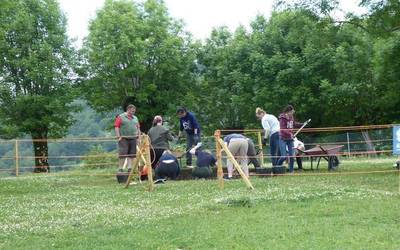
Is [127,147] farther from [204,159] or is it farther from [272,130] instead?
[272,130]

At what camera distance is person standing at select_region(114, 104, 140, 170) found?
15336 millimetres

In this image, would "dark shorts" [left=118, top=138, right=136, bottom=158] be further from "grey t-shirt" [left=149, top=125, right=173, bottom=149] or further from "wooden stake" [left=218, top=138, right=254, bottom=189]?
"wooden stake" [left=218, top=138, right=254, bottom=189]

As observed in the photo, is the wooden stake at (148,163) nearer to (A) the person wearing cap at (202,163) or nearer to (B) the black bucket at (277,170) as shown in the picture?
(A) the person wearing cap at (202,163)

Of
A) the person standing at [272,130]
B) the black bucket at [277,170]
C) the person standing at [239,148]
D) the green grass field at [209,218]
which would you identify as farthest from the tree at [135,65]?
the green grass field at [209,218]

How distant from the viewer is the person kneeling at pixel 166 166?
1488cm

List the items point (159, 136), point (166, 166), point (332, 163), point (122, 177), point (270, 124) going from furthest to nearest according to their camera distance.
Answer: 1. point (332, 163)
2. point (159, 136)
3. point (270, 124)
4. point (122, 177)
5. point (166, 166)

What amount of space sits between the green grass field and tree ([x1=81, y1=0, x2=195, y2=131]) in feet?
81.9

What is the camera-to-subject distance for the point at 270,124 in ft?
50.8

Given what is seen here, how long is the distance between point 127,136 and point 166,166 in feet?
4.60

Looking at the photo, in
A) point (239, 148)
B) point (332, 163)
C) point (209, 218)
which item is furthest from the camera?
point (332, 163)

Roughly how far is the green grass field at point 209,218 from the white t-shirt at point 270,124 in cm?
330

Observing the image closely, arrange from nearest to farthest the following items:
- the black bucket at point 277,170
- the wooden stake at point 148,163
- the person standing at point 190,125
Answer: the wooden stake at point 148,163 < the black bucket at point 277,170 < the person standing at point 190,125

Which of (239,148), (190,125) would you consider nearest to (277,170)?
(239,148)

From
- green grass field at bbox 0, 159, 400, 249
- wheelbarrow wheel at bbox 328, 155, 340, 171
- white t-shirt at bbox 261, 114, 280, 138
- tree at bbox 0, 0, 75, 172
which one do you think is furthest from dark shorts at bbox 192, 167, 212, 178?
tree at bbox 0, 0, 75, 172
